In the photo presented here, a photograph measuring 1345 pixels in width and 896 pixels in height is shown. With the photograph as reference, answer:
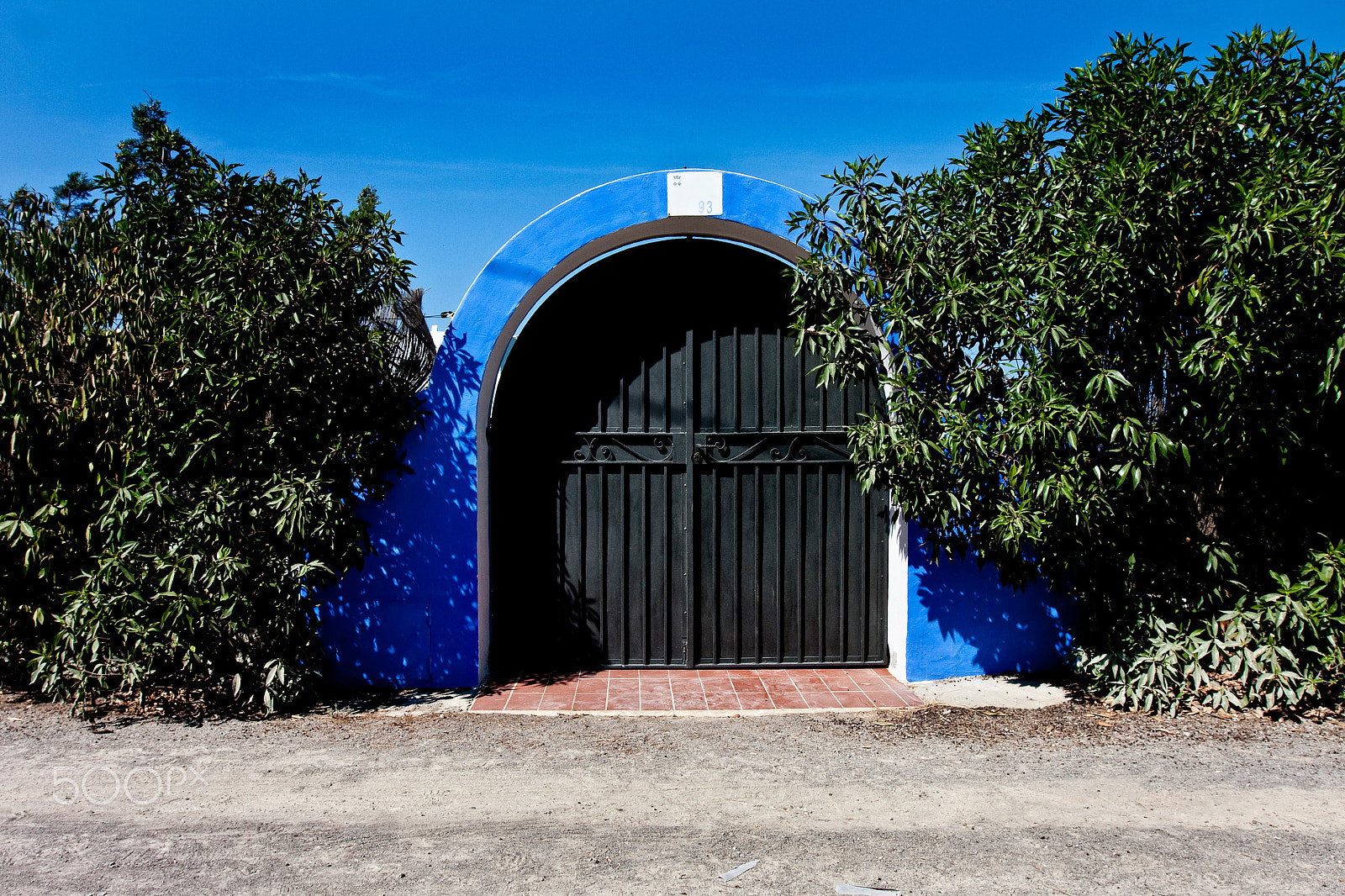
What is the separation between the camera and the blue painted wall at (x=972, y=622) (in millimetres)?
5559

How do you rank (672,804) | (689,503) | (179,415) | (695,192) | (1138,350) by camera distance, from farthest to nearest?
(689,503)
(695,192)
(179,415)
(1138,350)
(672,804)

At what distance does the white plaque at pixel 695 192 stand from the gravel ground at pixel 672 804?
3.37 m

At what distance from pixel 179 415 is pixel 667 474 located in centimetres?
316

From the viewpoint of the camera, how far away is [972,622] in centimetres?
560

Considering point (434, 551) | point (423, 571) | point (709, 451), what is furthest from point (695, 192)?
point (423, 571)

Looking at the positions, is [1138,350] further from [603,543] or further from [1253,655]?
[603,543]

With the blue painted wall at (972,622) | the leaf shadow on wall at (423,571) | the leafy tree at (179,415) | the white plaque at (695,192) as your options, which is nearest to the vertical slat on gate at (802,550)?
the blue painted wall at (972,622)

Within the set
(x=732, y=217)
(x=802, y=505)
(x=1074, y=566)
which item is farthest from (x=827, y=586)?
(x=732, y=217)

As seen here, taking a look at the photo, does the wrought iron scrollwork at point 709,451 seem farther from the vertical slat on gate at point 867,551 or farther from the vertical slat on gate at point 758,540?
the vertical slat on gate at point 867,551

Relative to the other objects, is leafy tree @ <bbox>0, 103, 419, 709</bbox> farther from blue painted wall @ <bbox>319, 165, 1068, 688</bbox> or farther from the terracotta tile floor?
the terracotta tile floor

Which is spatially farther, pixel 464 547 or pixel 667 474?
pixel 667 474

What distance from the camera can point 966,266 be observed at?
Answer: 4734mm

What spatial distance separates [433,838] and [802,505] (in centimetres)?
350

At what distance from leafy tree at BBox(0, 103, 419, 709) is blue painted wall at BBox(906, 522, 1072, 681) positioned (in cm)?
378
